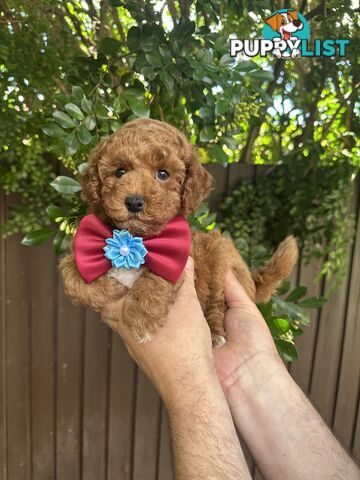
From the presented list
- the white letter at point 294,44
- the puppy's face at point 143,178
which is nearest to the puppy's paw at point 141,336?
the puppy's face at point 143,178

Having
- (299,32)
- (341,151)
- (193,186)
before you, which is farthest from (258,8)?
(193,186)

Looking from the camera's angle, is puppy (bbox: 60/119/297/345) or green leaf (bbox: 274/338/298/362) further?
green leaf (bbox: 274/338/298/362)

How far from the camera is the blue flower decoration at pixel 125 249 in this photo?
1.24m

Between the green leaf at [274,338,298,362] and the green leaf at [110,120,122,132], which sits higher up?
the green leaf at [110,120,122,132]

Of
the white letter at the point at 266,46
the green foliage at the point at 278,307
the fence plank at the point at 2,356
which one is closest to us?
the green foliage at the point at 278,307

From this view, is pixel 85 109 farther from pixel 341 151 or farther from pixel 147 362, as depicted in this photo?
pixel 341 151

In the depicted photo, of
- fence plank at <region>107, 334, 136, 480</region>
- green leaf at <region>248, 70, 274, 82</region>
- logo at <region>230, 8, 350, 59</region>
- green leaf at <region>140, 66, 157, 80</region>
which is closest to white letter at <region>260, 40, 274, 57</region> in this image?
logo at <region>230, 8, 350, 59</region>

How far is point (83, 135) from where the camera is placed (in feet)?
5.13

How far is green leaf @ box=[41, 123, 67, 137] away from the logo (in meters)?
1.17

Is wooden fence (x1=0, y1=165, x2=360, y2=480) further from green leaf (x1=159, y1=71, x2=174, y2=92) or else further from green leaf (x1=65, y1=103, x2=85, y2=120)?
green leaf (x1=65, y1=103, x2=85, y2=120)

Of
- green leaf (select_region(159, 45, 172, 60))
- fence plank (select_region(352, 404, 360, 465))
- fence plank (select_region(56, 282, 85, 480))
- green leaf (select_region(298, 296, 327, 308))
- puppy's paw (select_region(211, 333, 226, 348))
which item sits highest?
green leaf (select_region(159, 45, 172, 60))

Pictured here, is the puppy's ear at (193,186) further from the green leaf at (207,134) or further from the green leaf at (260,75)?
the green leaf at (260,75)

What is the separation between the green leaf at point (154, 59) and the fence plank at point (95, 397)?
70.2 inches

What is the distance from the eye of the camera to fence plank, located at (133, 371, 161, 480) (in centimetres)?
298
